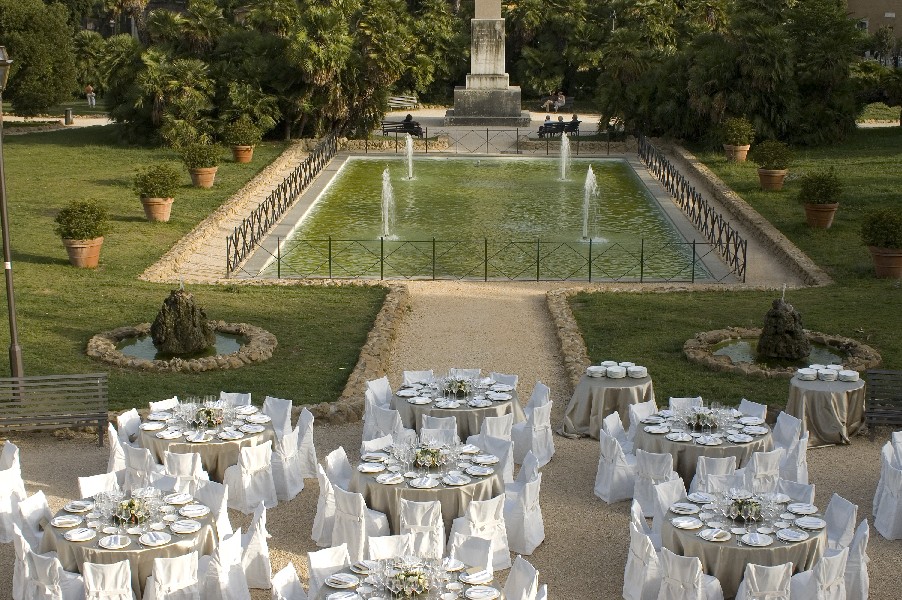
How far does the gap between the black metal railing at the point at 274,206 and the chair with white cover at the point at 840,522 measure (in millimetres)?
14724

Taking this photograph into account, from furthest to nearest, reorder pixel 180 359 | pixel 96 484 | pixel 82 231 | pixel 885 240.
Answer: pixel 82 231, pixel 885 240, pixel 180 359, pixel 96 484

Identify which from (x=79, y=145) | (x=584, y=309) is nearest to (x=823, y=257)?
(x=584, y=309)

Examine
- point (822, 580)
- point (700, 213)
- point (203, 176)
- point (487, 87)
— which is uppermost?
point (487, 87)

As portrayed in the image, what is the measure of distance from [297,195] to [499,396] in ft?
64.9

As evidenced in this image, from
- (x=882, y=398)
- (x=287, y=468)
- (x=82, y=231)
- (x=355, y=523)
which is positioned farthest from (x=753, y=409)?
(x=82, y=231)

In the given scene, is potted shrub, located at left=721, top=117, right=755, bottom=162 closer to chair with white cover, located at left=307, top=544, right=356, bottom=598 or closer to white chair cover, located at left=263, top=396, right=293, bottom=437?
white chair cover, located at left=263, top=396, right=293, bottom=437

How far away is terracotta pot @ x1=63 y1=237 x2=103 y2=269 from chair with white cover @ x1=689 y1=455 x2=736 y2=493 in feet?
48.0

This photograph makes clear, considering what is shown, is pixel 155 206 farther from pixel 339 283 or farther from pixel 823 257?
pixel 823 257

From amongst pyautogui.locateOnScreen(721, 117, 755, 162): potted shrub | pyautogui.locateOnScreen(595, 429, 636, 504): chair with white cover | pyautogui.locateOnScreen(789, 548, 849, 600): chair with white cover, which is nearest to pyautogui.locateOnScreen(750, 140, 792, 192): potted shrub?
pyautogui.locateOnScreen(721, 117, 755, 162): potted shrub

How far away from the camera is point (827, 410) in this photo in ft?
50.5

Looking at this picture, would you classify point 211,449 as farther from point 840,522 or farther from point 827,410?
point 827,410

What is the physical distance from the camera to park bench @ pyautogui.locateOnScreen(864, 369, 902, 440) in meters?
15.5

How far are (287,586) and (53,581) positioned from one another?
1.96m

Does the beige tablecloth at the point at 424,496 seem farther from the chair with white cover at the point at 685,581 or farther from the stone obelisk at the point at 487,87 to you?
the stone obelisk at the point at 487,87
